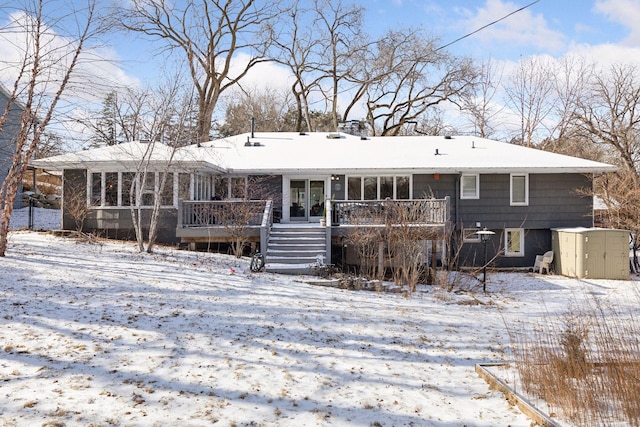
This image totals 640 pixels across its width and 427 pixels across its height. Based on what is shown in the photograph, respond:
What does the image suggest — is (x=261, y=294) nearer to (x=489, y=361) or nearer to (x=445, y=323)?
(x=445, y=323)

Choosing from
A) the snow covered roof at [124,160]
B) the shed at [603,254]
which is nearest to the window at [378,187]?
the snow covered roof at [124,160]

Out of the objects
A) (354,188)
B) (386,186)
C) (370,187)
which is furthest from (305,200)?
(386,186)

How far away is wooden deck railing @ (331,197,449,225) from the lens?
13.1 meters

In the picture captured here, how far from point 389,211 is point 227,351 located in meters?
8.61

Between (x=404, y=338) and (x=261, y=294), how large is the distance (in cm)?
318

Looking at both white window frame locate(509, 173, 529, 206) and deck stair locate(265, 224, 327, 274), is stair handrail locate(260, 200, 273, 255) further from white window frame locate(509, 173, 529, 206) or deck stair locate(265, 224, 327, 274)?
white window frame locate(509, 173, 529, 206)

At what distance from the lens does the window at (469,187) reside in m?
16.9

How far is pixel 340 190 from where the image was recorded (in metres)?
17.3

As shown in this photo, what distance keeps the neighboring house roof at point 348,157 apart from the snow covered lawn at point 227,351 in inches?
244

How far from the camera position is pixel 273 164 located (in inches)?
666

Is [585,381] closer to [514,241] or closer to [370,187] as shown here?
[370,187]

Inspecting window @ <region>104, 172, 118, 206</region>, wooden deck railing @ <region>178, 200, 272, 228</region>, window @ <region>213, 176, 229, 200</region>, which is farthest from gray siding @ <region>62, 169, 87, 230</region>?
window @ <region>213, 176, 229, 200</region>

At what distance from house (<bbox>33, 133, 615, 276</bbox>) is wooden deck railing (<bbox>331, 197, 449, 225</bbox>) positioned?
48mm

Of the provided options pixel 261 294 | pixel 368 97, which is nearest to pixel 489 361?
pixel 261 294
